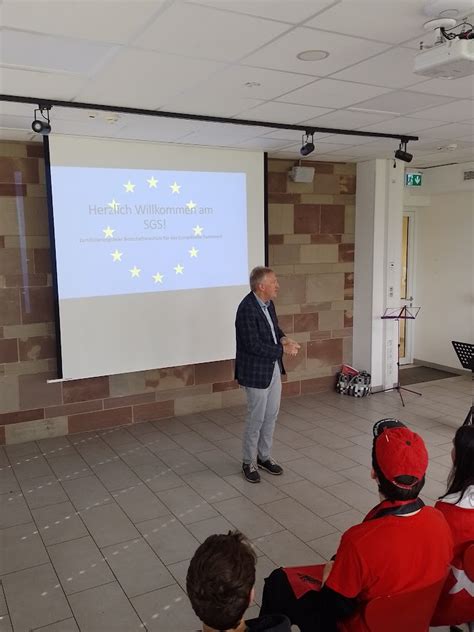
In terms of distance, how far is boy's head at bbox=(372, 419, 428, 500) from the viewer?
1.72 m

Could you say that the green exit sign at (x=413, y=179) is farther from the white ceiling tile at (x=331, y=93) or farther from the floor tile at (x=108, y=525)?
the floor tile at (x=108, y=525)

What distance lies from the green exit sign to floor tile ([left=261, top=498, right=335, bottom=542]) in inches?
187

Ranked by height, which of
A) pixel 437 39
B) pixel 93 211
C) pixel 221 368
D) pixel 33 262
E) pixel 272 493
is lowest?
pixel 272 493

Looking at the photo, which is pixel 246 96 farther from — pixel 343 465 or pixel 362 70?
pixel 343 465

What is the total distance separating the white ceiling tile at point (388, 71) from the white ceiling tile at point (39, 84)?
1.56m

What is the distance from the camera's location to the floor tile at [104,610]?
2.61m

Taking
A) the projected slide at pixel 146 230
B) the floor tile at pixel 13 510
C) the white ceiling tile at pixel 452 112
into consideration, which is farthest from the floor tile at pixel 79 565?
the white ceiling tile at pixel 452 112

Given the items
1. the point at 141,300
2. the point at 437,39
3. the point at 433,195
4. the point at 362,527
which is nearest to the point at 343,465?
the point at 141,300

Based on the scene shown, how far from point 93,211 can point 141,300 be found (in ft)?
3.07

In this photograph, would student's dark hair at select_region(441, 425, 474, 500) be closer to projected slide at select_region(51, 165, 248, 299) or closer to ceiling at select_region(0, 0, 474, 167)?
ceiling at select_region(0, 0, 474, 167)

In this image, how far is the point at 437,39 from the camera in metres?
2.55

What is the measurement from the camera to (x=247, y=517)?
3613 millimetres

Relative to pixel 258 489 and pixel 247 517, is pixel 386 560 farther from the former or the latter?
pixel 258 489

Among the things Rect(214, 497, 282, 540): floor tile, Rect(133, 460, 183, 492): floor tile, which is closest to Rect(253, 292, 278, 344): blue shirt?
Rect(214, 497, 282, 540): floor tile
